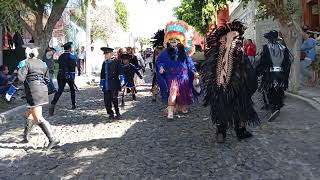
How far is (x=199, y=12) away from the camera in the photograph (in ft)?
138

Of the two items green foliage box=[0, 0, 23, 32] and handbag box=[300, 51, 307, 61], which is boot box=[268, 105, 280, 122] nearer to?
handbag box=[300, 51, 307, 61]

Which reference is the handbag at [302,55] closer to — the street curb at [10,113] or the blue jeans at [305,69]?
the blue jeans at [305,69]

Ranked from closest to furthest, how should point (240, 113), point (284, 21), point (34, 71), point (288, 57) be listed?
point (240, 113)
point (34, 71)
point (288, 57)
point (284, 21)

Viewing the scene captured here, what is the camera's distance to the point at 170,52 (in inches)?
442

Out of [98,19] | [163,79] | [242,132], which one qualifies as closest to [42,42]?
[163,79]

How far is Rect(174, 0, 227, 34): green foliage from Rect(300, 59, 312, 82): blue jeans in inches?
643

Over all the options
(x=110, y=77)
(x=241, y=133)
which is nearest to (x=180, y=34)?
(x=110, y=77)

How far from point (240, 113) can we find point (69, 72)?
6.10 m

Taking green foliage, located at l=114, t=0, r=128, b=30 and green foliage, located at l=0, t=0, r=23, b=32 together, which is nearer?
green foliage, located at l=0, t=0, r=23, b=32

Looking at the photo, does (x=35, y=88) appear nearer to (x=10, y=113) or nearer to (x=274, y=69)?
(x=10, y=113)

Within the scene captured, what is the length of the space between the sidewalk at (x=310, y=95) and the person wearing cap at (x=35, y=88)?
19.8 feet

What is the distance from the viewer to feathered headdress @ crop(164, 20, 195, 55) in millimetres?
11898

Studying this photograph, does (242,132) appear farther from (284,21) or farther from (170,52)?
(284,21)

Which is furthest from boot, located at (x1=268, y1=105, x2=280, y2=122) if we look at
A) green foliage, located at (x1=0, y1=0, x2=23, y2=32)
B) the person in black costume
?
green foliage, located at (x1=0, y1=0, x2=23, y2=32)
